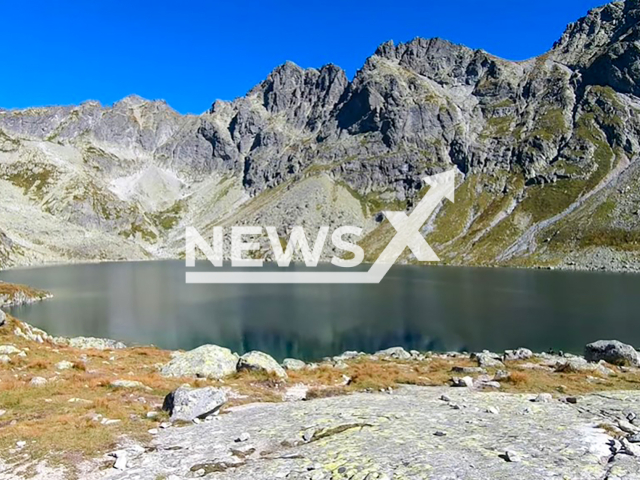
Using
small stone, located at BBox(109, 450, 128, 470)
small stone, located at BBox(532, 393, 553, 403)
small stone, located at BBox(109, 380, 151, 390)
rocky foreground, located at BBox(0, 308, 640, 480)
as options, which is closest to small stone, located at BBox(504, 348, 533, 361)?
rocky foreground, located at BBox(0, 308, 640, 480)

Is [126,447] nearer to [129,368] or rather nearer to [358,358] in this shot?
[129,368]

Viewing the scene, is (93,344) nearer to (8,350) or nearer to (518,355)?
(8,350)

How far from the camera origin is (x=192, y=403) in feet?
60.4

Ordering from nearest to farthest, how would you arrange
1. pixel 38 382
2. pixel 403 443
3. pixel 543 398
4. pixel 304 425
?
pixel 403 443 → pixel 304 425 → pixel 543 398 → pixel 38 382

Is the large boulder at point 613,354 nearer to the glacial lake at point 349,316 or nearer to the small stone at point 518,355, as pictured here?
the small stone at point 518,355

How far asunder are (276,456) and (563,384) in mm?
18894

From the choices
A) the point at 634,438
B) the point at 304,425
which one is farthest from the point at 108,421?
the point at 634,438

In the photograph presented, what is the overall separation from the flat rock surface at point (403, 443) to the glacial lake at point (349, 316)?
1398 inches

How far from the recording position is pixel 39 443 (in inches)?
561

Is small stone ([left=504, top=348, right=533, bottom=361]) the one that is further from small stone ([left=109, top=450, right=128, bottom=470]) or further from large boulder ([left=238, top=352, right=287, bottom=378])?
small stone ([left=109, top=450, right=128, bottom=470])

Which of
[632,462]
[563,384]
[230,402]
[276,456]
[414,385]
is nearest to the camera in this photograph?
[632,462]

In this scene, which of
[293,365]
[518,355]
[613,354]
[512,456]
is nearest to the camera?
[512,456]

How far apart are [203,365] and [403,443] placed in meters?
19.2

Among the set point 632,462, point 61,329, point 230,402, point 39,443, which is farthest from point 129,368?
point 61,329
